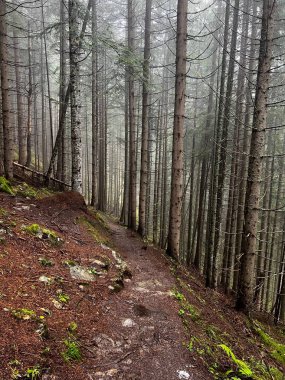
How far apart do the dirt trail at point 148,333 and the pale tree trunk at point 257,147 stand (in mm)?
2165

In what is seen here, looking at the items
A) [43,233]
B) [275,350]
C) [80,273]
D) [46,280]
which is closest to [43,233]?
[43,233]

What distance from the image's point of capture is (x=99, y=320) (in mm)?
4441

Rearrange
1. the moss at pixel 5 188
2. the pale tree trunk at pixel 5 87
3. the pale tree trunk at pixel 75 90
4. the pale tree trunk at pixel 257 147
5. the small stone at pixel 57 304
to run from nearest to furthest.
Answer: the small stone at pixel 57 304, the pale tree trunk at pixel 257 147, the moss at pixel 5 188, the pale tree trunk at pixel 5 87, the pale tree trunk at pixel 75 90

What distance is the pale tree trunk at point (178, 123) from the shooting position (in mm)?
8477

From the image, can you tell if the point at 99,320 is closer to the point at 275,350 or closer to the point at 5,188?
the point at 275,350

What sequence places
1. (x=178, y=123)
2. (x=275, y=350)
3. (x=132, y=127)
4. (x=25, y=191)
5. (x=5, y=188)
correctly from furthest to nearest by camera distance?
(x=132, y=127) < (x=25, y=191) < (x=178, y=123) < (x=5, y=188) < (x=275, y=350)

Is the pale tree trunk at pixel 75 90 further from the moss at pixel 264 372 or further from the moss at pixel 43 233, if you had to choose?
the moss at pixel 264 372

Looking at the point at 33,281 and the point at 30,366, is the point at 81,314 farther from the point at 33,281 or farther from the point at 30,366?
the point at 30,366

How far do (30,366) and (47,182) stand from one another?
33.9ft

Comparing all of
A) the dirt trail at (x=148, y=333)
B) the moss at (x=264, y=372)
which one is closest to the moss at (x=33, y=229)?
the dirt trail at (x=148, y=333)

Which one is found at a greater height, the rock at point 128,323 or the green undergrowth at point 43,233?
the green undergrowth at point 43,233

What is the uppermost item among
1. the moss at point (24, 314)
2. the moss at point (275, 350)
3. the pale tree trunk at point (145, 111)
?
the pale tree trunk at point (145, 111)

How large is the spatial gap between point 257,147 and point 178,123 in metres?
3.05

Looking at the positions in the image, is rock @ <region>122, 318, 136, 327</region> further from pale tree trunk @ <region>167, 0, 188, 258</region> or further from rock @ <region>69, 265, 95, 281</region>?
pale tree trunk @ <region>167, 0, 188, 258</region>
